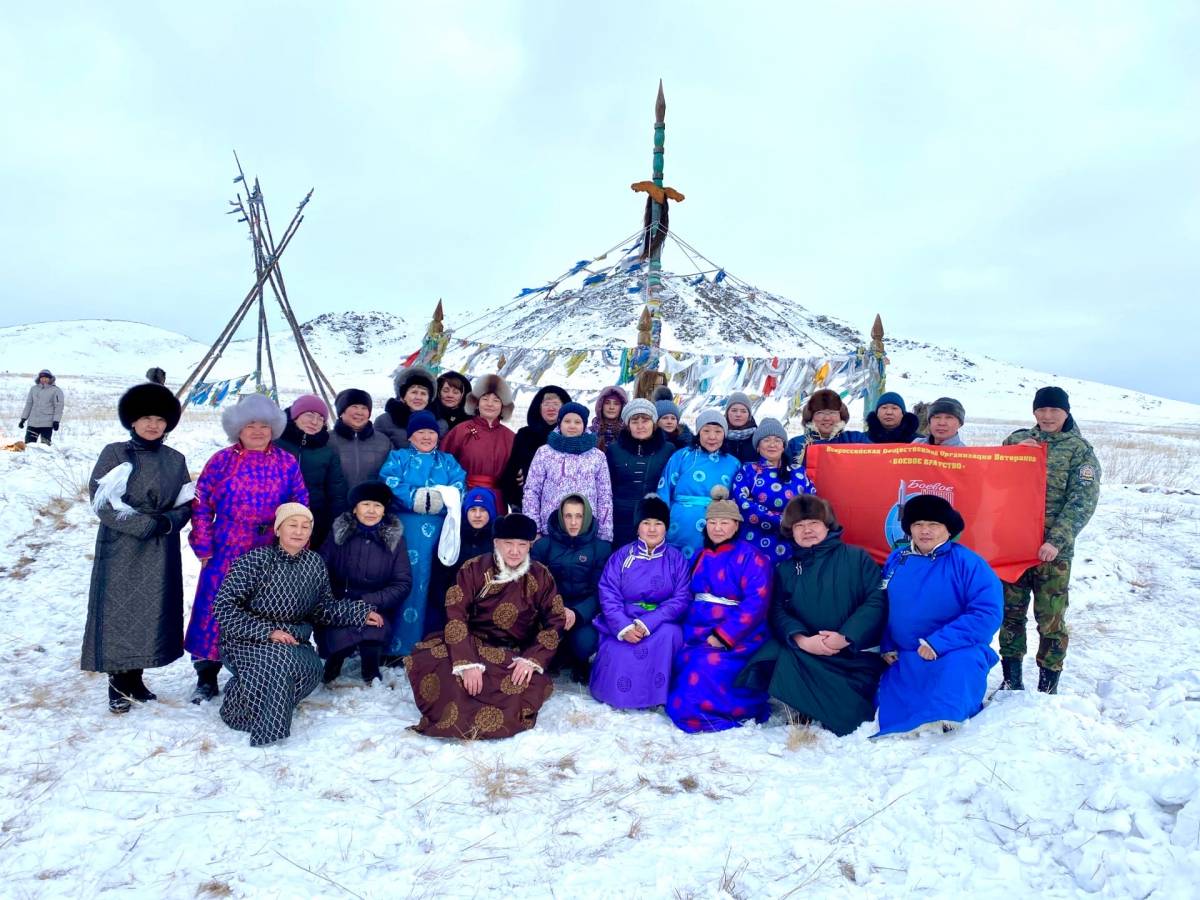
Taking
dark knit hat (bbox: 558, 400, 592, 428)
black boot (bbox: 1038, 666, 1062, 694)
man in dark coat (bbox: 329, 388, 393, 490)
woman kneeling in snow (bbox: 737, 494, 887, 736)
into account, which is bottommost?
black boot (bbox: 1038, 666, 1062, 694)

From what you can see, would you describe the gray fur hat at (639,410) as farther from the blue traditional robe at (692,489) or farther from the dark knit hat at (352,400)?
the dark knit hat at (352,400)

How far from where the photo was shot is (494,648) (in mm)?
4266

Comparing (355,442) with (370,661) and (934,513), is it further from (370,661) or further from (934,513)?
(934,513)

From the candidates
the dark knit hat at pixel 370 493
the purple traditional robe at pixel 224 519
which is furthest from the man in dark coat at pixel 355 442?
the purple traditional robe at pixel 224 519

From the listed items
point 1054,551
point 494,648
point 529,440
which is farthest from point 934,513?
point 529,440

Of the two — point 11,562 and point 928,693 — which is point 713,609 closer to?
point 928,693

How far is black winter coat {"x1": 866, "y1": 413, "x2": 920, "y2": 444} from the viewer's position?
5.20m

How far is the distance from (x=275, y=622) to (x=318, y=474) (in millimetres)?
1155

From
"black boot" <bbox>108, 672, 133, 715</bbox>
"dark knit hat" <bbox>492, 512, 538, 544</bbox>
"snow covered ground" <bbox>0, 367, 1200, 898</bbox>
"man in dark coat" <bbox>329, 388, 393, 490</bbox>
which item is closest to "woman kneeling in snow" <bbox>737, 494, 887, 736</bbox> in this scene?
"snow covered ground" <bbox>0, 367, 1200, 898</bbox>

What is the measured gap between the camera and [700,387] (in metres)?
8.84

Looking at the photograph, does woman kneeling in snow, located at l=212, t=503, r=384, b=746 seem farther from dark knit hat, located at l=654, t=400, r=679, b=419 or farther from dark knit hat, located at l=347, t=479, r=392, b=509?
dark knit hat, located at l=654, t=400, r=679, b=419

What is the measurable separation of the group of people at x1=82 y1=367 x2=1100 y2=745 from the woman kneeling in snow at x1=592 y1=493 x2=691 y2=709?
14mm

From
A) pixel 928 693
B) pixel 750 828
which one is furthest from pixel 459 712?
pixel 928 693

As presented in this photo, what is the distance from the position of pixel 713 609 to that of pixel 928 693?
1.26 m
